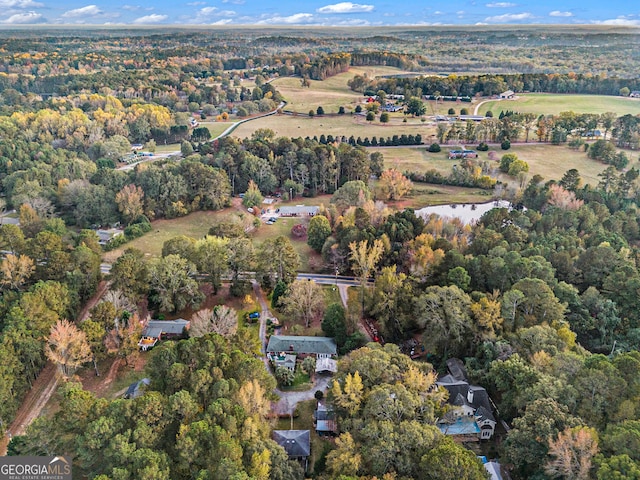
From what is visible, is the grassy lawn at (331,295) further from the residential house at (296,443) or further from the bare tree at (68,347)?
the bare tree at (68,347)

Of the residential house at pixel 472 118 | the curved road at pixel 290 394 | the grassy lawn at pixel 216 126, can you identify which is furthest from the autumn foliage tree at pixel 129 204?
the residential house at pixel 472 118

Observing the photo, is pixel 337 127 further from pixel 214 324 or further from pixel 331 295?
pixel 214 324

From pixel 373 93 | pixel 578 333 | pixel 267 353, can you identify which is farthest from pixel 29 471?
pixel 373 93

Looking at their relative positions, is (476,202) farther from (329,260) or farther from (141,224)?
(141,224)

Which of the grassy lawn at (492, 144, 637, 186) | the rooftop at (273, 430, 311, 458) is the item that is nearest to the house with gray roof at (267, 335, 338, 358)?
the rooftop at (273, 430, 311, 458)

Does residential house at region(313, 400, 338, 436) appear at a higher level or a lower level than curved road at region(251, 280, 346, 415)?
higher

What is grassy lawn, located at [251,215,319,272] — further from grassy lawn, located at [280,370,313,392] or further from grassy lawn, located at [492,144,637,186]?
grassy lawn, located at [492,144,637,186]
